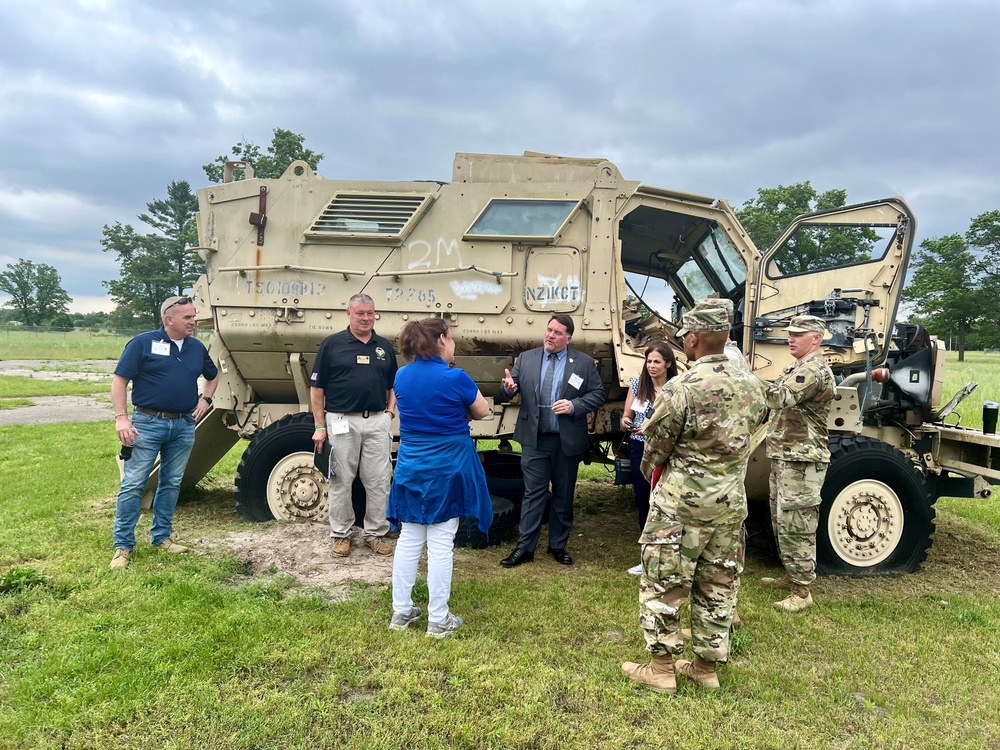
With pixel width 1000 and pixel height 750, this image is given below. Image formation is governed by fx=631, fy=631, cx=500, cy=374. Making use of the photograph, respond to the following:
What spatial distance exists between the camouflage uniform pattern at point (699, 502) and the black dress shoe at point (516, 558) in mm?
1732

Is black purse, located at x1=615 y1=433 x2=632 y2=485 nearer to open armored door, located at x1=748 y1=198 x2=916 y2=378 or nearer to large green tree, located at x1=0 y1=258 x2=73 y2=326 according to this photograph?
open armored door, located at x1=748 y1=198 x2=916 y2=378

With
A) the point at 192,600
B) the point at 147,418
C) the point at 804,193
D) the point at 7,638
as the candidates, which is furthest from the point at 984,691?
the point at 804,193

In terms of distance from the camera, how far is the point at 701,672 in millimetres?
2973

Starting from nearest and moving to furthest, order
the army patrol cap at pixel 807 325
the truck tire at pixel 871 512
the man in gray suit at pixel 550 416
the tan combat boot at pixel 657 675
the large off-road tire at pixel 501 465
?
1. the tan combat boot at pixel 657 675
2. the army patrol cap at pixel 807 325
3. the man in gray suit at pixel 550 416
4. the truck tire at pixel 871 512
5. the large off-road tire at pixel 501 465

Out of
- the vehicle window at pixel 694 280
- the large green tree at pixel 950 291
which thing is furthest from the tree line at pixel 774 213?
the vehicle window at pixel 694 280

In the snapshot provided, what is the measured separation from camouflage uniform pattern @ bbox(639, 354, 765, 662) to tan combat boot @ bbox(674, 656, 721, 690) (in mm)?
83

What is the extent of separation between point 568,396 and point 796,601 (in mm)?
1923

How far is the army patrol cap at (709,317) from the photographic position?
274 centimetres

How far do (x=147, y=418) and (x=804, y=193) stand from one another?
3276 cm

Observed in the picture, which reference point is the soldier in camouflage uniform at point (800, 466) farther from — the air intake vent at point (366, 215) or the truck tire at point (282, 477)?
the truck tire at point (282, 477)

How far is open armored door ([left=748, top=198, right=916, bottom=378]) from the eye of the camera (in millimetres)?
4535

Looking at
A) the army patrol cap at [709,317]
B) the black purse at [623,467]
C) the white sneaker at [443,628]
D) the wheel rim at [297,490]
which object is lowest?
the white sneaker at [443,628]

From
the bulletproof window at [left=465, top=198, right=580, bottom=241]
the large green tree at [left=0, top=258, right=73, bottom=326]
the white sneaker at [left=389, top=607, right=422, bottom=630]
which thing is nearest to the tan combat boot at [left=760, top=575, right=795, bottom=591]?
the white sneaker at [left=389, top=607, right=422, bottom=630]

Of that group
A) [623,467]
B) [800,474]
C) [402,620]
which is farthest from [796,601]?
[402,620]
